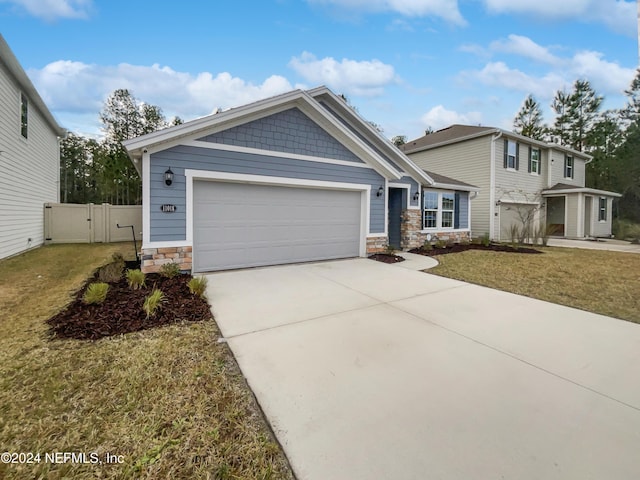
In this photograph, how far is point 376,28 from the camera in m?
11.0

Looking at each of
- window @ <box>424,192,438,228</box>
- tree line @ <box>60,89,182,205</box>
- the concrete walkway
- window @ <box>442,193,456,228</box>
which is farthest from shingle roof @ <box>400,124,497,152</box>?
tree line @ <box>60,89,182,205</box>

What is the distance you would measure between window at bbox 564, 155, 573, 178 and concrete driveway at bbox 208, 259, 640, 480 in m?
18.9

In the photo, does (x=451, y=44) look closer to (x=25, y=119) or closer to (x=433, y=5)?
(x=433, y=5)

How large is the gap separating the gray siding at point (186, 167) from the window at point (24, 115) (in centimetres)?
713

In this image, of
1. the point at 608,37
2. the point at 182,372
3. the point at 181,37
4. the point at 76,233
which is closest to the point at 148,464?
the point at 182,372

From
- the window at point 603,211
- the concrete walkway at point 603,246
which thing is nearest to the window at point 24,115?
the concrete walkway at point 603,246

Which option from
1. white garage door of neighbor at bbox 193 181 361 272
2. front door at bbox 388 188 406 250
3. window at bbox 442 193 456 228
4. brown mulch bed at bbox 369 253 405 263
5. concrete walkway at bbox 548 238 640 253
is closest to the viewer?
white garage door of neighbor at bbox 193 181 361 272

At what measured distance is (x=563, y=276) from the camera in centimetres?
680

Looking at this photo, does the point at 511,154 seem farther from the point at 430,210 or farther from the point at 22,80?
the point at 22,80

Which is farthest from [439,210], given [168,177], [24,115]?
[24,115]

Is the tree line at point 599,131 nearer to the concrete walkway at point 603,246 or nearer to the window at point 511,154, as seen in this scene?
the concrete walkway at point 603,246

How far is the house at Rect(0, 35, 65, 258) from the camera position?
7855 millimetres

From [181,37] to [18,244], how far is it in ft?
26.8

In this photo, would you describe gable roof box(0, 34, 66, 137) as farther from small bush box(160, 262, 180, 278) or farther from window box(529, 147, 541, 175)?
window box(529, 147, 541, 175)
